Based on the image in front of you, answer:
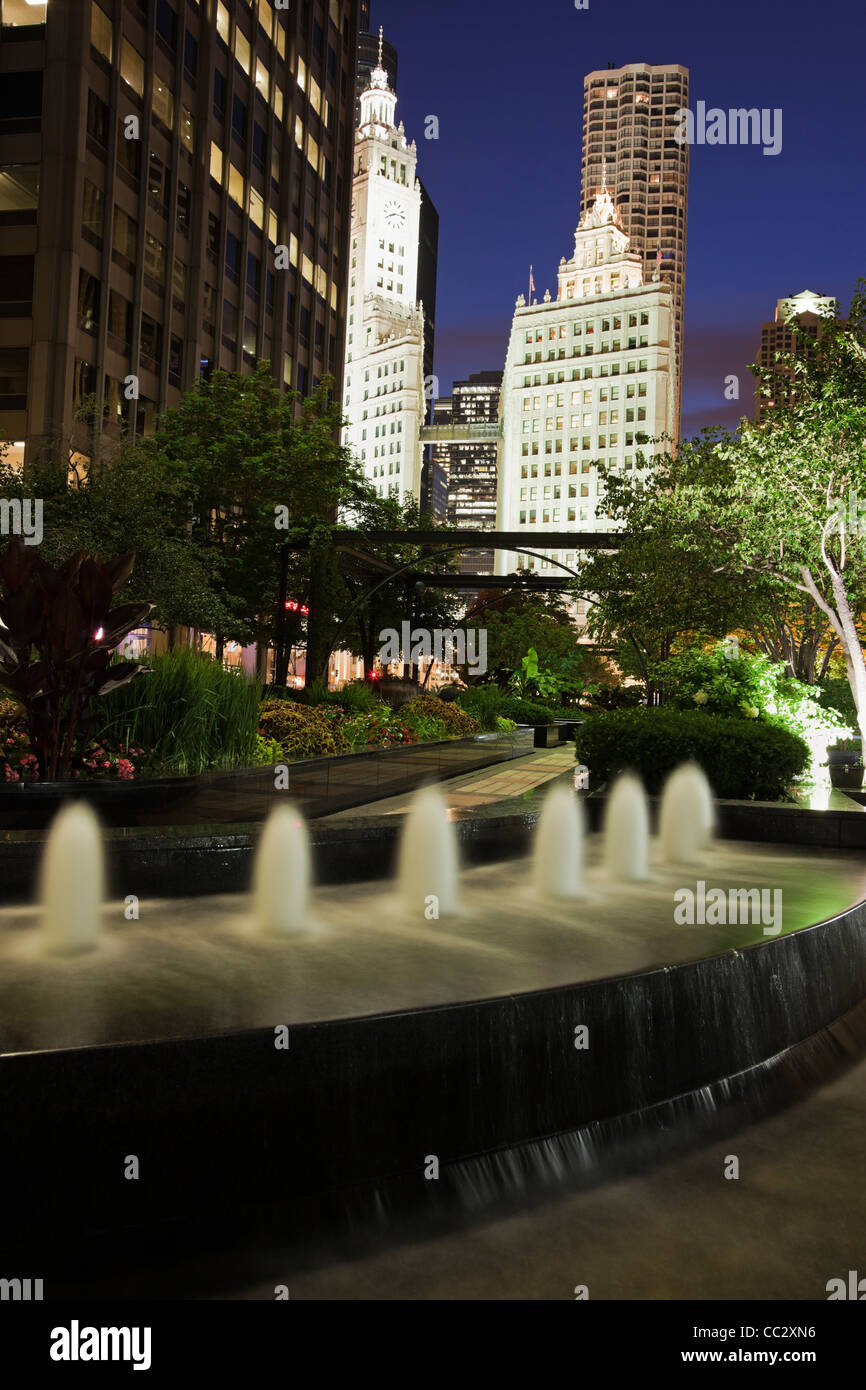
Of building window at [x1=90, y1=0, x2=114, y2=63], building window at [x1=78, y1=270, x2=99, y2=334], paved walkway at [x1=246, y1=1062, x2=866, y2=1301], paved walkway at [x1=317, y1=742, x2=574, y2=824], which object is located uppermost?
building window at [x1=90, y1=0, x2=114, y2=63]

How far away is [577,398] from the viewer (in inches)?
5261

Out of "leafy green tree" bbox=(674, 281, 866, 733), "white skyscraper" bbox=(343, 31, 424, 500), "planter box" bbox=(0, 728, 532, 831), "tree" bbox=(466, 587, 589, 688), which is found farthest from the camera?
"white skyscraper" bbox=(343, 31, 424, 500)

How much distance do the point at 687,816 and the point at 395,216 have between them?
210 metres

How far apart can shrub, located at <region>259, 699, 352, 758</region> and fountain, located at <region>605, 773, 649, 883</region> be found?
4.08m

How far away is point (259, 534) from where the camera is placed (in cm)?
2577

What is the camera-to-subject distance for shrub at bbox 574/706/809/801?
1129cm

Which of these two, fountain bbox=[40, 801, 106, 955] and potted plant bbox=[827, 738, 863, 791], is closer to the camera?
fountain bbox=[40, 801, 106, 955]

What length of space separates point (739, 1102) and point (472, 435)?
159 meters

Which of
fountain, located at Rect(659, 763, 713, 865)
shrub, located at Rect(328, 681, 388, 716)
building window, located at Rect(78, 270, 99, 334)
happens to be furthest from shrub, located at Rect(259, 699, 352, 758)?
building window, located at Rect(78, 270, 99, 334)

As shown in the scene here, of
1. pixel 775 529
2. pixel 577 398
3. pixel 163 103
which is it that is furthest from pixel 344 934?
pixel 577 398

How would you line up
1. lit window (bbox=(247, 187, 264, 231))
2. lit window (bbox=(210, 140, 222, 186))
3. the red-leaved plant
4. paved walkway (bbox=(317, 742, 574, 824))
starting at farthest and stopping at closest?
lit window (bbox=(247, 187, 264, 231)) < lit window (bbox=(210, 140, 222, 186)) < paved walkway (bbox=(317, 742, 574, 824)) < the red-leaved plant

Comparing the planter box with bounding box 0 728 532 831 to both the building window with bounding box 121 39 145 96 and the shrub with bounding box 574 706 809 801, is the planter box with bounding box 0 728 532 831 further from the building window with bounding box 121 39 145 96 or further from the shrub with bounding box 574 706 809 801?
the building window with bounding box 121 39 145 96

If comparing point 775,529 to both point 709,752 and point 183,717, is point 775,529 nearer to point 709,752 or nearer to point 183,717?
point 709,752

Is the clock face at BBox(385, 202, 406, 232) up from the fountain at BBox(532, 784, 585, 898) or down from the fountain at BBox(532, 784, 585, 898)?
up
